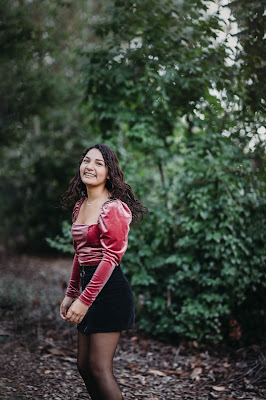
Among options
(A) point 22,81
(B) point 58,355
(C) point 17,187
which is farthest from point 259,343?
(C) point 17,187

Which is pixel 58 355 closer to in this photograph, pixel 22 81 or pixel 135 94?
pixel 135 94

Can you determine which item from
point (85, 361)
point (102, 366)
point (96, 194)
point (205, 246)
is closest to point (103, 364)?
point (102, 366)

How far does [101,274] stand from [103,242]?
0.51 ft

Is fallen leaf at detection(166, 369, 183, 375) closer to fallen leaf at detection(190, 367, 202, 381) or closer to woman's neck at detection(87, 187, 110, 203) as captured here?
fallen leaf at detection(190, 367, 202, 381)

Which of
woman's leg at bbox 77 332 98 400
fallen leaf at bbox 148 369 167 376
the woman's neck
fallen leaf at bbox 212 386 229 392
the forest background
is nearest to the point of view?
woman's leg at bbox 77 332 98 400

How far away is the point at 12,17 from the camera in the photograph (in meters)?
5.18

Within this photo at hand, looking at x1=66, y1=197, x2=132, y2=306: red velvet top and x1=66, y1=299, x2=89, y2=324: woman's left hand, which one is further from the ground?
x1=66, y1=197, x2=132, y2=306: red velvet top

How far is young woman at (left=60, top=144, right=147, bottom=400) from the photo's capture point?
2.04m

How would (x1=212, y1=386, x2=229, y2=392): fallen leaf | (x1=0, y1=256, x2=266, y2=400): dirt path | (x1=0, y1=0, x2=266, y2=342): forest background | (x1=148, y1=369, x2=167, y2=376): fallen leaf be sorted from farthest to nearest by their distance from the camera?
(x1=148, y1=369, x2=167, y2=376): fallen leaf
(x1=0, y1=0, x2=266, y2=342): forest background
(x1=212, y1=386, x2=229, y2=392): fallen leaf
(x1=0, y1=256, x2=266, y2=400): dirt path

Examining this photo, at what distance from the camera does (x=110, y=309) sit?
2.11 meters

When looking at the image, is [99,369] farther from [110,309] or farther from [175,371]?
[175,371]

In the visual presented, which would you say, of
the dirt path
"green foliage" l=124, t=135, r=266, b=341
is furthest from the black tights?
"green foliage" l=124, t=135, r=266, b=341

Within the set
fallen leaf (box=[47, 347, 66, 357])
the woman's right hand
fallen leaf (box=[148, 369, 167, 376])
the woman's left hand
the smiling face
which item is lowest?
fallen leaf (box=[148, 369, 167, 376])

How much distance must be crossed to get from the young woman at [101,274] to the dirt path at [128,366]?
115cm
